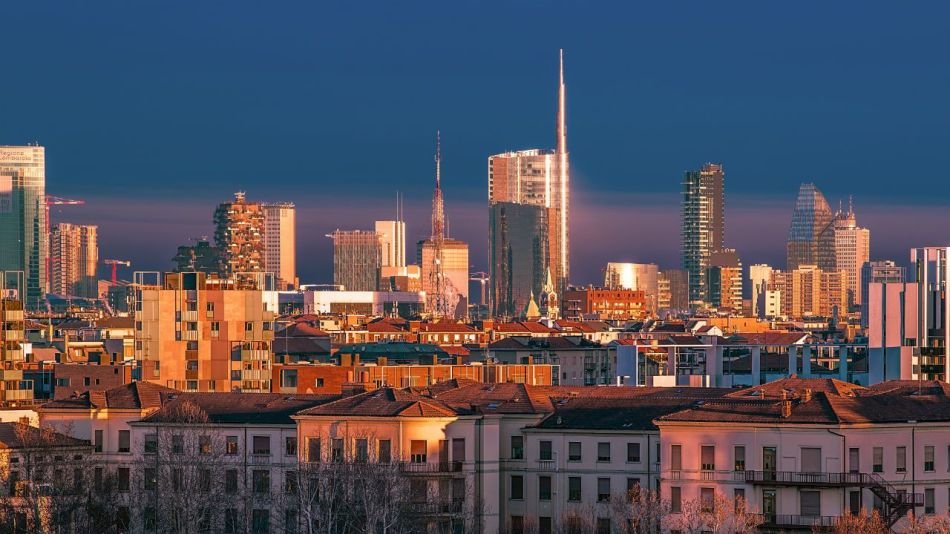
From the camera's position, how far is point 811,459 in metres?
85.2

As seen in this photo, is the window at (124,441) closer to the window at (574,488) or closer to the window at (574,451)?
the window at (574,451)

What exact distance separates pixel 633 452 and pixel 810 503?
30.2 ft

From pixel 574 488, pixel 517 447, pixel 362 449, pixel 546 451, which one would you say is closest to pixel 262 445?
pixel 362 449

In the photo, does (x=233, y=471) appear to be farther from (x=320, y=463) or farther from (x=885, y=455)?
(x=885, y=455)

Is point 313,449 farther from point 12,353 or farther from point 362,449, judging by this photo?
point 12,353

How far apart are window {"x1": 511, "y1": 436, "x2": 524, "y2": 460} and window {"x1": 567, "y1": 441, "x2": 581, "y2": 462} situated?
2.03 meters

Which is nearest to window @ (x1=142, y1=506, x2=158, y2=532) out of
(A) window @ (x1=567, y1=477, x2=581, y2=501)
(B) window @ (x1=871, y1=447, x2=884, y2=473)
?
(A) window @ (x1=567, y1=477, x2=581, y2=501)

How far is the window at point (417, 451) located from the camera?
92625 mm

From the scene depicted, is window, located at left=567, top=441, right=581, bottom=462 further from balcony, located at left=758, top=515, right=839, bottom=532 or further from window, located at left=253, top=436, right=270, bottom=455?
window, located at left=253, top=436, right=270, bottom=455

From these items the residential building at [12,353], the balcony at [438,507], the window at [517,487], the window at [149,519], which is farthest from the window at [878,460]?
the residential building at [12,353]

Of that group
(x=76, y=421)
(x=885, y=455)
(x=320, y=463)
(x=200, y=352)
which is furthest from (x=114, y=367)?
(x=885, y=455)

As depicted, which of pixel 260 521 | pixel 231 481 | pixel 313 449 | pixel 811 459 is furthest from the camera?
pixel 231 481

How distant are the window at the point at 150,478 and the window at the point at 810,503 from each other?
78.5ft

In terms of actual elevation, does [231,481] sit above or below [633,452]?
below
